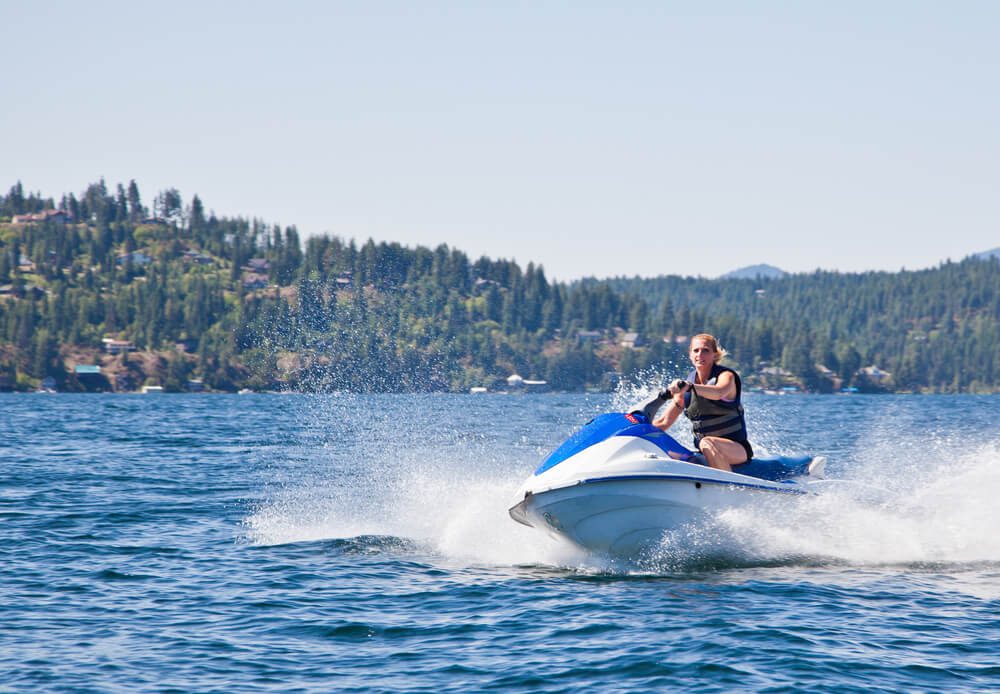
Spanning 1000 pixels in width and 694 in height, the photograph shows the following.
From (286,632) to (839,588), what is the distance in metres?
5.47

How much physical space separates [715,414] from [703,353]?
0.73m

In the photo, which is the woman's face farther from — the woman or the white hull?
the white hull

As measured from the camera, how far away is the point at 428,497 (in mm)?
17719

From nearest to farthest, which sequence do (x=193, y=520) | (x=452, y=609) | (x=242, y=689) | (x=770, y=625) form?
→ 1. (x=242, y=689)
2. (x=770, y=625)
3. (x=452, y=609)
4. (x=193, y=520)

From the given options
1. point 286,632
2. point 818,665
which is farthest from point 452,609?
point 818,665

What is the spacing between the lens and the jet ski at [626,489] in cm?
1202

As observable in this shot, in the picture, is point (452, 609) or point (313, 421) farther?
point (313, 421)

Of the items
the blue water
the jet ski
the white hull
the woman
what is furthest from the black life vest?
the blue water

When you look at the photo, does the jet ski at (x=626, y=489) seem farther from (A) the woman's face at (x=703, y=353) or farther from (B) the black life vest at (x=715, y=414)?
(A) the woman's face at (x=703, y=353)

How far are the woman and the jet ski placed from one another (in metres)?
0.16

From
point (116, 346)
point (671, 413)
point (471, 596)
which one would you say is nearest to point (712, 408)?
point (671, 413)

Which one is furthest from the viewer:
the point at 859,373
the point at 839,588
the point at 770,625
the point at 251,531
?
the point at 859,373

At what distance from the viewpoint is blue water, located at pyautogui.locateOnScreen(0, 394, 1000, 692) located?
9.10m

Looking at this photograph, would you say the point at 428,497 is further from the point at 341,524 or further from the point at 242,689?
the point at 242,689
